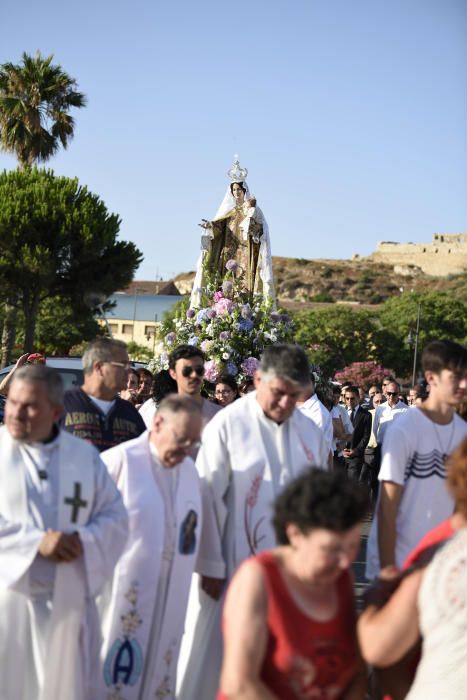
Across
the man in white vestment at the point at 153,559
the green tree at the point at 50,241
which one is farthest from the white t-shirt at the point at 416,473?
the green tree at the point at 50,241

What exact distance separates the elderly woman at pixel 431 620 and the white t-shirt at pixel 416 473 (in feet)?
5.88

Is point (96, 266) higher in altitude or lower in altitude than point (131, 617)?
higher

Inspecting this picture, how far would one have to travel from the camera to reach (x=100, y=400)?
248 inches

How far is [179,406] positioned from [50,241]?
3280 cm

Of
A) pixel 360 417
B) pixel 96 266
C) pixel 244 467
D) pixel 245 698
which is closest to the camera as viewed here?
pixel 245 698

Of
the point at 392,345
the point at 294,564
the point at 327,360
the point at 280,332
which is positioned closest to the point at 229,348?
the point at 280,332

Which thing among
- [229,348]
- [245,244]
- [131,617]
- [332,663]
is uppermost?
[245,244]

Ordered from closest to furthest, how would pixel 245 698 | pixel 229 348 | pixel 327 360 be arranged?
pixel 245 698 < pixel 229 348 < pixel 327 360

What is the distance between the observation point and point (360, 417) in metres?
13.7

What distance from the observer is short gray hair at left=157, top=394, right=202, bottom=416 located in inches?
193

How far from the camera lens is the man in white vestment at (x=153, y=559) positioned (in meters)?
4.98

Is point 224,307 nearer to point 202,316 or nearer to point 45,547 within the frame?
point 202,316

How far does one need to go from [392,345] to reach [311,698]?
75647 mm

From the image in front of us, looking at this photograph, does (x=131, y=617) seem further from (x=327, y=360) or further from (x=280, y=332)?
(x=327, y=360)
